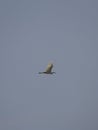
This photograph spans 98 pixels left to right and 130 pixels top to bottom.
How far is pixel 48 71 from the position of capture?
2791 mm

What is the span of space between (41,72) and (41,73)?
0.03 m

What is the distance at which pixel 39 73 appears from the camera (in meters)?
3.26

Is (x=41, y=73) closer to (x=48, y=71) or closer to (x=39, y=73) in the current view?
(x=39, y=73)

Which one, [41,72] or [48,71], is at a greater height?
[41,72]

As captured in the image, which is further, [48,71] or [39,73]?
[39,73]

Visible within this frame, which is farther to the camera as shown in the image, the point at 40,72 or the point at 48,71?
the point at 40,72

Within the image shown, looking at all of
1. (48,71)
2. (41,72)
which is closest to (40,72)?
(41,72)

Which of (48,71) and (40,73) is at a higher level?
(40,73)

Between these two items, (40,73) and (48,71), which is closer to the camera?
(48,71)

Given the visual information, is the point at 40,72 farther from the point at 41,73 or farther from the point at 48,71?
the point at 48,71

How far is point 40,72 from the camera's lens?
325 cm

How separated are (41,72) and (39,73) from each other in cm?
4

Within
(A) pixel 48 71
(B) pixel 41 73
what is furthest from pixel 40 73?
(A) pixel 48 71

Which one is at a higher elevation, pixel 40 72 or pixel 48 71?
pixel 40 72
